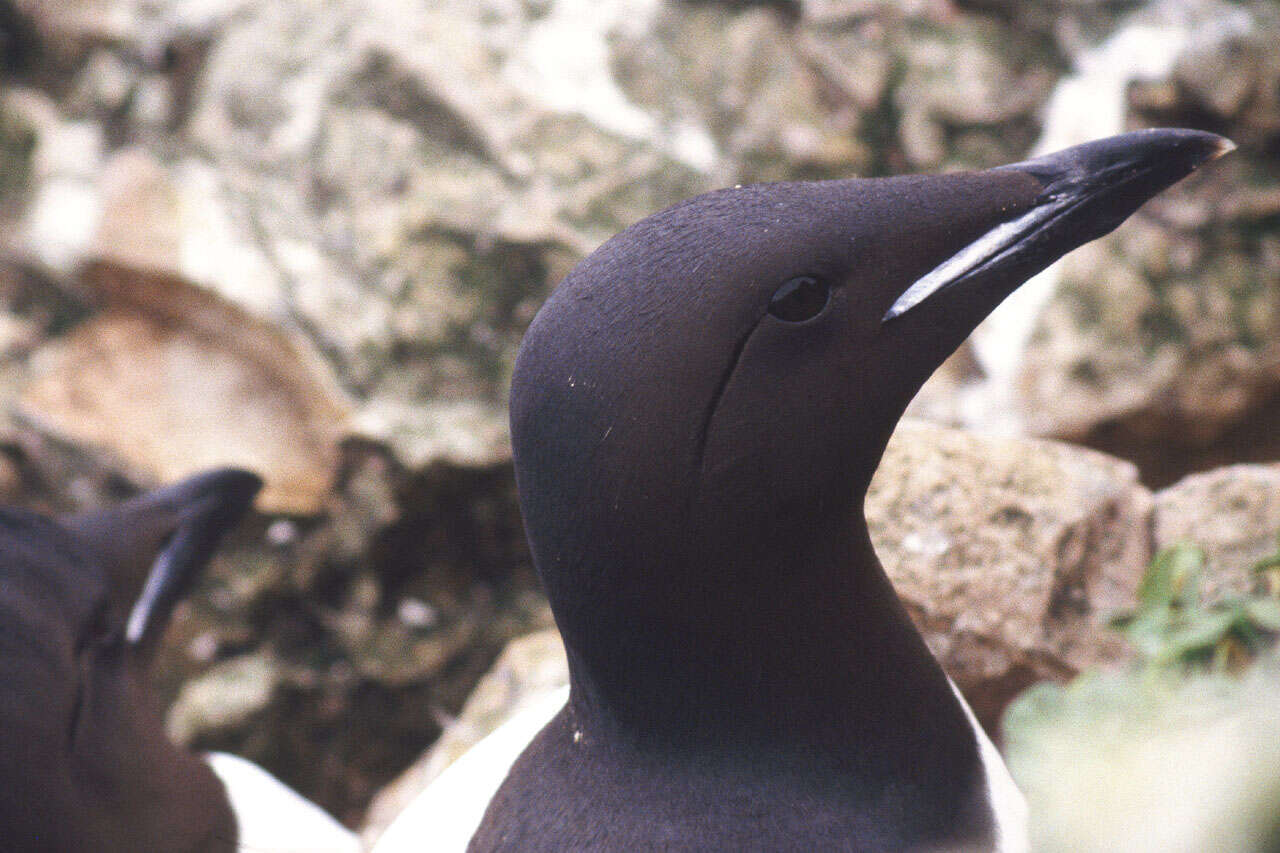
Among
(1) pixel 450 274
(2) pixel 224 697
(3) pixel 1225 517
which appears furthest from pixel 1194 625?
(2) pixel 224 697

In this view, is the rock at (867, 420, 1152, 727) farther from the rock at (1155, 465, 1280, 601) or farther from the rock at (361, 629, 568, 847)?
the rock at (361, 629, 568, 847)

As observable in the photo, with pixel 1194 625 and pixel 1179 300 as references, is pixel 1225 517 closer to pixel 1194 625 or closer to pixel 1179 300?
pixel 1194 625

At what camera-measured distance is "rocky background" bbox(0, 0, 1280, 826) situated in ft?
13.7

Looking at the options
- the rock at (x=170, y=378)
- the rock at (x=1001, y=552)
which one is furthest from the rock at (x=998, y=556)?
the rock at (x=170, y=378)

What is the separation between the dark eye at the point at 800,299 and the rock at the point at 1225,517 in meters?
Answer: 1.29

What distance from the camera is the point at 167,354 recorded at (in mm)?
4570

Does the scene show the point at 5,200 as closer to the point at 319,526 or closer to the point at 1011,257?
the point at 319,526

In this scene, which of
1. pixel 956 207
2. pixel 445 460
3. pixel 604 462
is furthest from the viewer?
pixel 445 460

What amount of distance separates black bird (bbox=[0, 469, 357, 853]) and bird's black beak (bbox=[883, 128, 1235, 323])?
5.60 ft

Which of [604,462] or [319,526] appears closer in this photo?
[604,462]

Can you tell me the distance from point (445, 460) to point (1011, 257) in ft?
10.2

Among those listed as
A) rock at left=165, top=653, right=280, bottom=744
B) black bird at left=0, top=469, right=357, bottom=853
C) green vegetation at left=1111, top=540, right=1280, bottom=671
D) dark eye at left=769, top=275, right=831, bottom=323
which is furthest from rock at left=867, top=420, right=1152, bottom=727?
rock at left=165, top=653, right=280, bottom=744

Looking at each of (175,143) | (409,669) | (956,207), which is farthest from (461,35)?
(956,207)

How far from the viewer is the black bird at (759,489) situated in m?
1.27
